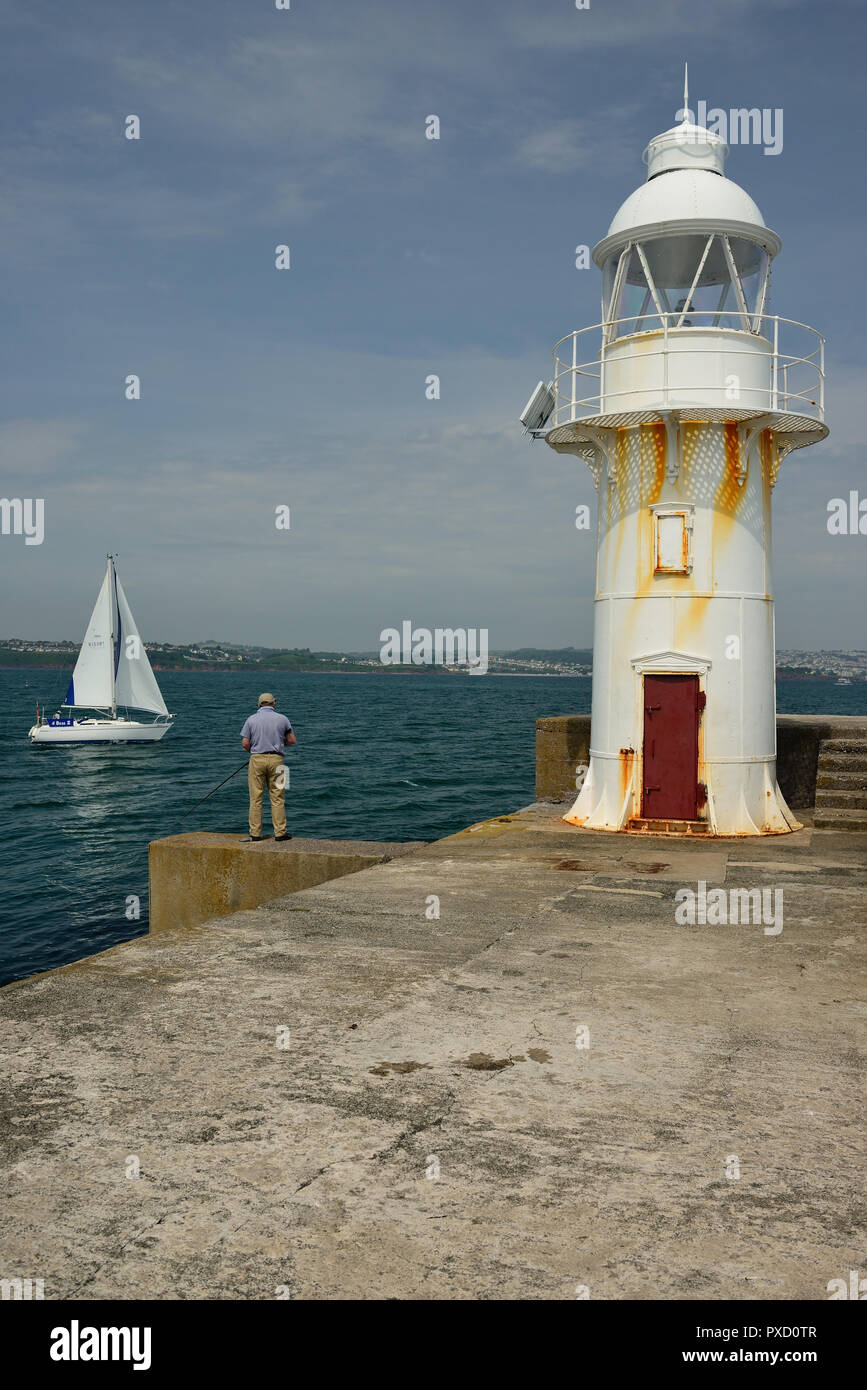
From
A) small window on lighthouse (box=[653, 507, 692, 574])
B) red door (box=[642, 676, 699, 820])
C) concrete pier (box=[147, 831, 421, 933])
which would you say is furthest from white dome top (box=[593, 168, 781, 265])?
concrete pier (box=[147, 831, 421, 933])

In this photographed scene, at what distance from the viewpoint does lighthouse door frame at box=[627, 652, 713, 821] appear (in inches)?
553

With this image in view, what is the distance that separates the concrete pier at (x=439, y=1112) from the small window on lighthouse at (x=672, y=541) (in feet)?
21.3

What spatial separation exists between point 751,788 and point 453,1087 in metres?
9.93

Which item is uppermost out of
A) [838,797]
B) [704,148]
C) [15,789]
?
[704,148]

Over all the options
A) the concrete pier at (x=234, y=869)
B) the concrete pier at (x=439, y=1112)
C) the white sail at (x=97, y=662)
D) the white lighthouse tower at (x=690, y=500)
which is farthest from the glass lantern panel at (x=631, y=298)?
the white sail at (x=97, y=662)

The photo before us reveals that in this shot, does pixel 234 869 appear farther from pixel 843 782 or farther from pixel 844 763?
pixel 844 763

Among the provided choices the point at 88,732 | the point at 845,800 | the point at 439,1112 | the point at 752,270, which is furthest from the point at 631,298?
the point at 88,732

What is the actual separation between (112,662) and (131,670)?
156 centimetres

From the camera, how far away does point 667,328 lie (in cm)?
1392

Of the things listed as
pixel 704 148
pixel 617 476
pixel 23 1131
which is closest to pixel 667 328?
pixel 617 476

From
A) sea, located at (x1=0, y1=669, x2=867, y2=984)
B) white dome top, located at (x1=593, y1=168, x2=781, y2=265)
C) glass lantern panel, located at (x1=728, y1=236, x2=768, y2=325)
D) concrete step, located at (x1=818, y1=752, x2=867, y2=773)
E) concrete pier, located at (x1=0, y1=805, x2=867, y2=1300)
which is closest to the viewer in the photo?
concrete pier, located at (x1=0, y1=805, x2=867, y2=1300)

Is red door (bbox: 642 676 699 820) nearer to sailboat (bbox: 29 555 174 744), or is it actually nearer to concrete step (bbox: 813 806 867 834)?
concrete step (bbox: 813 806 867 834)

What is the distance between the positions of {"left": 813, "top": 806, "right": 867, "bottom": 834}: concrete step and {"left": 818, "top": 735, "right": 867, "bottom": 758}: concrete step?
4.35 ft
